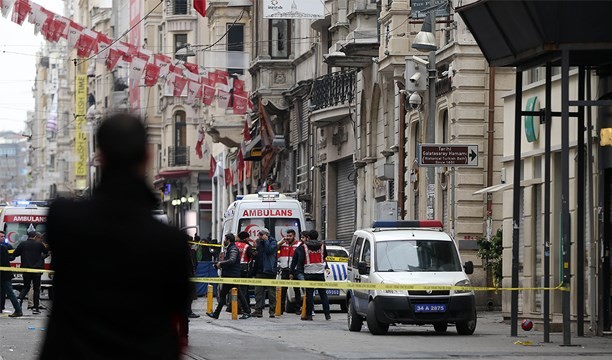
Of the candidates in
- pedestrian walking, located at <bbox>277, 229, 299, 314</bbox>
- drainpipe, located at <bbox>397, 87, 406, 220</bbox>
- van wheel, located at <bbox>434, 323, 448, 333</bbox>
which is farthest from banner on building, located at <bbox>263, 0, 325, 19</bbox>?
van wheel, located at <bbox>434, 323, 448, 333</bbox>

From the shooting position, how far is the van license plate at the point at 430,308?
24688 mm

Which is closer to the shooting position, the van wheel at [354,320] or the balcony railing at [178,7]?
the van wheel at [354,320]

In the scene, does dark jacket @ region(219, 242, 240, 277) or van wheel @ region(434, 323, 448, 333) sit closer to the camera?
van wheel @ region(434, 323, 448, 333)

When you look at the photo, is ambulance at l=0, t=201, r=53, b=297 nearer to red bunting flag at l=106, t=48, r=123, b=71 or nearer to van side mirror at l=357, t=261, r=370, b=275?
red bunting flag at l=106, t=48, r=123, b=71

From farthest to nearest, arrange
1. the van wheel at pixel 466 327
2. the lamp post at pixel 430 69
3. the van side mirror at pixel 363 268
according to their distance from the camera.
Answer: the lamp post at pixel 430 69
the van side mirror at pixel 363 268
the van wheel at pixel 466 327

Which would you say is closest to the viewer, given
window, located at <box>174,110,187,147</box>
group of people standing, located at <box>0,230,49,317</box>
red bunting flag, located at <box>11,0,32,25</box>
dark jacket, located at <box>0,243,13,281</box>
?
dark jacket, located at <box>0,243,13,281</box>

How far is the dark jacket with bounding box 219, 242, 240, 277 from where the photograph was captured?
3103 centimetres

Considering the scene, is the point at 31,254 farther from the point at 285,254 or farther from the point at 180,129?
the point at 180,129

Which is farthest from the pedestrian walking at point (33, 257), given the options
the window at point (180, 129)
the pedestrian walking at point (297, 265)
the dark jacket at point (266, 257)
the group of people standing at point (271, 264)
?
the window at point (180, 129)

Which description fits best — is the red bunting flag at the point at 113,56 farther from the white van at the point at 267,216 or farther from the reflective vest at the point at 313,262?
the reflective vest at the point at 313,262

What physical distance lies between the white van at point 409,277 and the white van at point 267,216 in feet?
37.4

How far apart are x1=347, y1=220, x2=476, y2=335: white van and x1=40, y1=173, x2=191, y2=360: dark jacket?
18995mm

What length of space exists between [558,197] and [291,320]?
6.82 meters

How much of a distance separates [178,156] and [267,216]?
4715 cm
